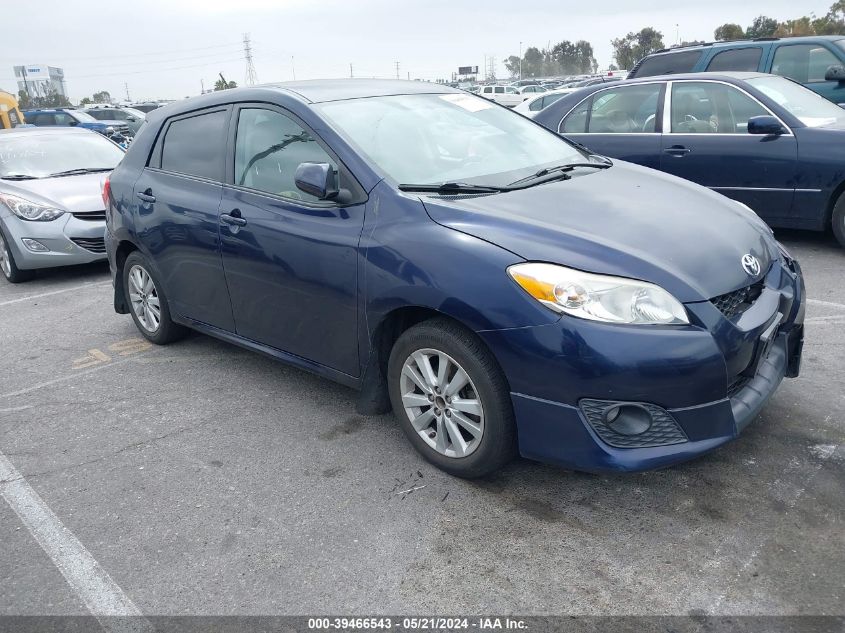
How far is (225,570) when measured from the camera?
8.98 feet

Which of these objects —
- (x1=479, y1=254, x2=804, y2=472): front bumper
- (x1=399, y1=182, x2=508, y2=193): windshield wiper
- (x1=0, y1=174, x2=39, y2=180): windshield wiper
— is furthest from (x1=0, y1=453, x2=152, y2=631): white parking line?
(x1=0, y1=174, x2=39, y2=180): windshield wiper

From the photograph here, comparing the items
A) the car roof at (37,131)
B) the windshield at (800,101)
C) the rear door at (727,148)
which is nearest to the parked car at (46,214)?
the car roof at (37,131)

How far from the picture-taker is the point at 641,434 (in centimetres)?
274

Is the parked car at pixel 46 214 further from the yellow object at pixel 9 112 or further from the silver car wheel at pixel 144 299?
the yellow object at pixel 9 112

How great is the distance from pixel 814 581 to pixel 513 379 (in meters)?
1.20

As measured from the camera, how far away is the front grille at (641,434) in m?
2.71

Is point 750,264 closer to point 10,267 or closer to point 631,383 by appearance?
point 631,383

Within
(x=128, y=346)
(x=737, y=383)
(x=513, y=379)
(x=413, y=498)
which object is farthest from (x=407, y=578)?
(x=128, y=346)

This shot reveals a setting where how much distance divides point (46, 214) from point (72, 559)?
5.41 meters

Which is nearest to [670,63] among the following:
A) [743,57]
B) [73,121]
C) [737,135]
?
[743,57]

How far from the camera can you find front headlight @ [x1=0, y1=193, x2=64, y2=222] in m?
7.33

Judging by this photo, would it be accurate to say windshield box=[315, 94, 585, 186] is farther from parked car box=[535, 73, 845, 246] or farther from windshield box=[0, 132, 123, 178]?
windshield box=[0, 132, 123, 178]

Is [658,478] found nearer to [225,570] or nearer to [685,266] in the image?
[685,266]

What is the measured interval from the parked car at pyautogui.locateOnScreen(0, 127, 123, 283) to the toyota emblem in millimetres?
6270
